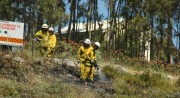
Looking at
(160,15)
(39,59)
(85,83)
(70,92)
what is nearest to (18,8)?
(160,15)

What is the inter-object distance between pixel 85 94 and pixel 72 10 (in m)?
35.4

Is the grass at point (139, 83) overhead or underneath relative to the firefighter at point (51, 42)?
underneath

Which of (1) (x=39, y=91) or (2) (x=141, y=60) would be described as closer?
(1) (x=39, y=91)

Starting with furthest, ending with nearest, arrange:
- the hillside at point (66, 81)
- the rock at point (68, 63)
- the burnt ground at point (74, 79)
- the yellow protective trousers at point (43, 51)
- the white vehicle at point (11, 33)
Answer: the rock at point (68, 63) → the yellow protective trousers at point (43, 51) → the white vehicle at point (11, 33) → the burnt ground at point (74, 79) → the hillside at point (66, 81)

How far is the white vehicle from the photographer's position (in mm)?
20148

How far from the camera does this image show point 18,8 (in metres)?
33.3

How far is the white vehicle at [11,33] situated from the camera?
66.1 feet

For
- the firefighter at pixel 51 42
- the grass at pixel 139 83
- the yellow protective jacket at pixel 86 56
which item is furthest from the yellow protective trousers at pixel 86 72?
the firefighter at pixel 51 42

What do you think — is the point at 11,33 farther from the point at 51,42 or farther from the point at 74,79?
the point at 74,79

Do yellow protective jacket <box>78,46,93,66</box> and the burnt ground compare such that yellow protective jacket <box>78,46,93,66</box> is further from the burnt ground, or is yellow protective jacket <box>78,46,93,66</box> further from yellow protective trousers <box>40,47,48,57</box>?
yellow protective trousers <box>40,47,48,57</box>

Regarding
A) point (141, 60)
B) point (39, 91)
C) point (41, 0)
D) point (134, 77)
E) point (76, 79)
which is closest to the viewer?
point (39, 91)

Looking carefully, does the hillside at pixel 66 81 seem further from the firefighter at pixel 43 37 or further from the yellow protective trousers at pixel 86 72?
the firefighter at pixel 43 37

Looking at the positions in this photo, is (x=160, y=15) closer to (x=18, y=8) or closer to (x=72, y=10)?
(x=18, y=8)

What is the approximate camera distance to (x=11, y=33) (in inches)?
807
